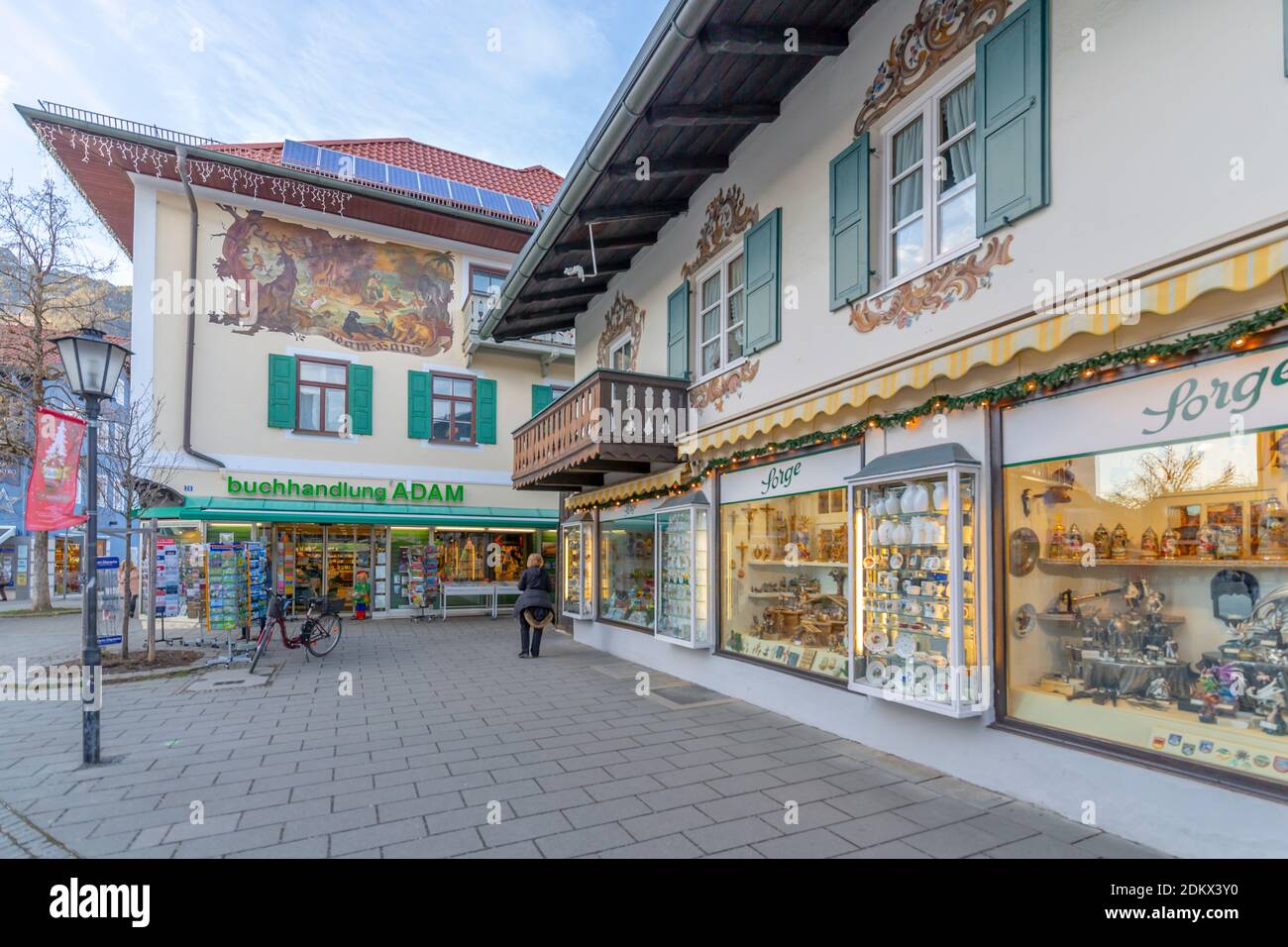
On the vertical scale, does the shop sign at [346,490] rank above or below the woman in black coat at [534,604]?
above

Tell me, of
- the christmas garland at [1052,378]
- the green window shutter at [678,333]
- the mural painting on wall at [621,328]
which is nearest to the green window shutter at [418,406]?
the mural painting on wall at [621,328]

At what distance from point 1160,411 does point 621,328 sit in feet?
29.0

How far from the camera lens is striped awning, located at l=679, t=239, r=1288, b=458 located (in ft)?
11.5

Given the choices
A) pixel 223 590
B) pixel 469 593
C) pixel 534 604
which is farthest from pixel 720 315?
pixel 469 593

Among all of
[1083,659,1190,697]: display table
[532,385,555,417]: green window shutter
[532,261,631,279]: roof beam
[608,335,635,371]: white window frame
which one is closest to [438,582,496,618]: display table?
[532,385,555,417]: green window shutter

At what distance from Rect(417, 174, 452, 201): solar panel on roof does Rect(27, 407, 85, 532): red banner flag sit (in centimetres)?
1366

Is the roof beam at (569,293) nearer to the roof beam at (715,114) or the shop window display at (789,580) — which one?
the roof beam at (715,114)

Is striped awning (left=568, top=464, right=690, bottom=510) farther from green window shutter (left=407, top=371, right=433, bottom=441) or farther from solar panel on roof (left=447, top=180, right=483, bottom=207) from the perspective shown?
solar panel on roof (left=447, top=180, right=483, bottom=207)

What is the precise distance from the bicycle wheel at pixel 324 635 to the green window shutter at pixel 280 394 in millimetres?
6819

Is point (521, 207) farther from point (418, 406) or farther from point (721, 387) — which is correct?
point (721, 387)

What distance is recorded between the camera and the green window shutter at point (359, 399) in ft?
56.9
